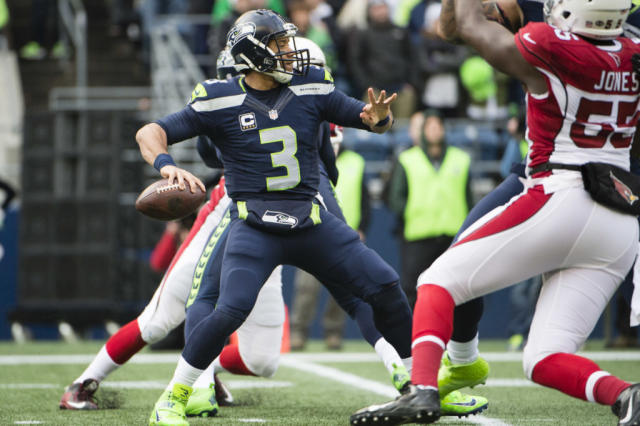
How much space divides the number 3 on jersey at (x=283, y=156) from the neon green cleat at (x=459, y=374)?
1.02m

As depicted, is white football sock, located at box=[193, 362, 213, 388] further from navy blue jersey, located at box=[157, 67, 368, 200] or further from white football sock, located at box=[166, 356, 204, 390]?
navy blue jersey, located at box=[157, 67, 368, 200]

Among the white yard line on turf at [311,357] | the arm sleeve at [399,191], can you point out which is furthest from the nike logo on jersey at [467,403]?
the arm sleeve at [399,191]

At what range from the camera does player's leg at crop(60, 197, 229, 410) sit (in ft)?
16.0

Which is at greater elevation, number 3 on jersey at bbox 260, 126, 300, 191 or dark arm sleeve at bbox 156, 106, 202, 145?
dark arm sleeve at bbox 156, 106, 202, 145

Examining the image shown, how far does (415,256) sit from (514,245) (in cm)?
526

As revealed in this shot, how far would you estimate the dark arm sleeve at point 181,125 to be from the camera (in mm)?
4125

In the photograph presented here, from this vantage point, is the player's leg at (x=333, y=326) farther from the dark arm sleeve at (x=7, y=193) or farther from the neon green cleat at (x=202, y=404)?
the neon green cleat at (x=202, y=404)

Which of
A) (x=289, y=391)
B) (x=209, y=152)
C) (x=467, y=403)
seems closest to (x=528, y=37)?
(x=467, y=403)

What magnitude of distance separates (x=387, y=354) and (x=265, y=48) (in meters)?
1.43

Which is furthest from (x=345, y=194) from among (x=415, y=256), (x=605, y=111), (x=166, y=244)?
(x=605, y=111)

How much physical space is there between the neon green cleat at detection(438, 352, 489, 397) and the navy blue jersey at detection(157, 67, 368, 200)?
0.94m

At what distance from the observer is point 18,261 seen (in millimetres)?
10062

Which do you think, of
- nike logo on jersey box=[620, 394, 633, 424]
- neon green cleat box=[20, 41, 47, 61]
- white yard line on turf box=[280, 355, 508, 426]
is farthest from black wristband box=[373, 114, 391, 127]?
neon green cleat box=[20, 41, 47, 61]

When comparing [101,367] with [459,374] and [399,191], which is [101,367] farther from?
[399,191]
